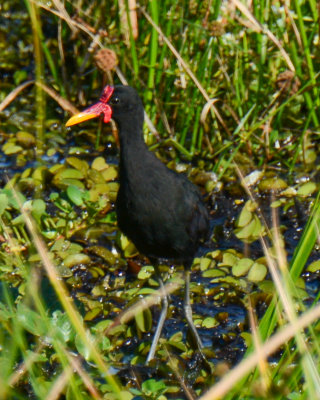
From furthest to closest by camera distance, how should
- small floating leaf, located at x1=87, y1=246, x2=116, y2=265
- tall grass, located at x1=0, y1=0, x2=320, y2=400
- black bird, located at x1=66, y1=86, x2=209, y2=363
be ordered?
tall grass, located at x1=0, y1=0, x2=320, y2=400
small floating leaf, located at x1=87, y1=246, x2=116, y2=265
black bird, located at x1=66, y1=86, x2=209, y2=363

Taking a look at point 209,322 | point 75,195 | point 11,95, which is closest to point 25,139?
point 11,95

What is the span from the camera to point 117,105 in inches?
129

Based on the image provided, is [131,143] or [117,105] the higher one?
[117,105]

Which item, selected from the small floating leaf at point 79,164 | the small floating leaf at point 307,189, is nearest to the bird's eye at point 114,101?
the small floating leaf at point 79,164

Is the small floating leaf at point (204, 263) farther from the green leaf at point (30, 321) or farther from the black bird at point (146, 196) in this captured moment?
the green leaf at point (30, 321)

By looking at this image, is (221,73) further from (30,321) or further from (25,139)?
(30,321)

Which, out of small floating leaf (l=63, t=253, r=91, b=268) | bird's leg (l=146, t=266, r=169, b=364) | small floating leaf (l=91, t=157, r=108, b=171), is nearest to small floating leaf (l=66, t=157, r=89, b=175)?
small floating leaf (l=91, t=157, r=108, b=171)

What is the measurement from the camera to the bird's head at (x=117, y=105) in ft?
10.7

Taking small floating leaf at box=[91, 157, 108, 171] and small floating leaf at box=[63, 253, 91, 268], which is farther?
small floating leaf at box=[91, 157, 108, 171]

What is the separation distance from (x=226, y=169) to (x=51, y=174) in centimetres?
95

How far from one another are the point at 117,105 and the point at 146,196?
402 mm

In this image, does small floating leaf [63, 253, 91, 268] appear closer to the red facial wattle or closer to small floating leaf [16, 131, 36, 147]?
the red facial wattle

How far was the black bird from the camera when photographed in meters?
3.17

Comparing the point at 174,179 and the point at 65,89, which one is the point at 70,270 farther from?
the point at 65,89
